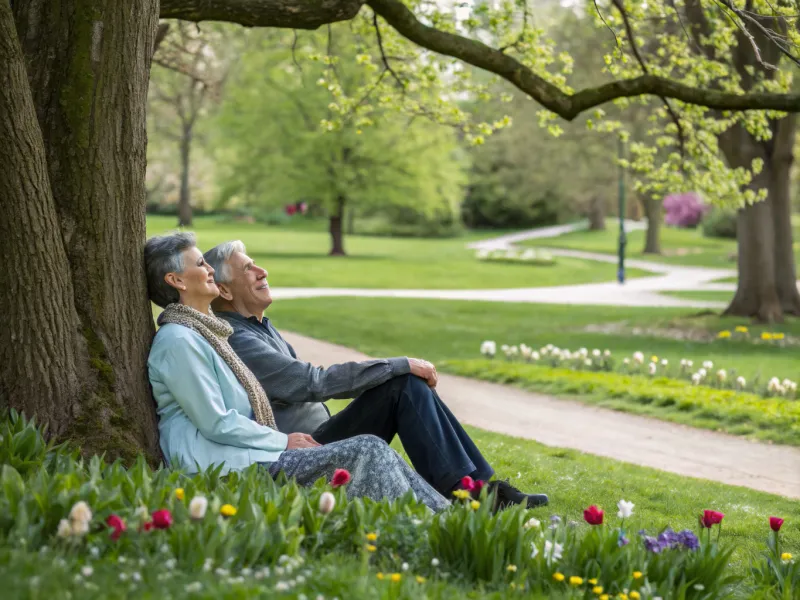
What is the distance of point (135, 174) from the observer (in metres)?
4.65

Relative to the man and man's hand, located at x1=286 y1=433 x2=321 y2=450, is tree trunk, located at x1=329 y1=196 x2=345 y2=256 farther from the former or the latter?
man's hand, located at x1=286 y1=433 x2=321 y2=450

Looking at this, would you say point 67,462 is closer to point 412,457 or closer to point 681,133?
point 412,457

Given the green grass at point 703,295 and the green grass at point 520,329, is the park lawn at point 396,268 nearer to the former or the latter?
the green grass at point 703,295

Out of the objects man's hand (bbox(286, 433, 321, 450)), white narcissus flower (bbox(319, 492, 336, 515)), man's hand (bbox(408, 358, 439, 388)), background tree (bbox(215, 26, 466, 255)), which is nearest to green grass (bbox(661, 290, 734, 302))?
background tree (bbox(215, 26, 466, 255))

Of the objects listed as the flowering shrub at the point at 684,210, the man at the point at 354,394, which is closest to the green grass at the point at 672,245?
the flowering shrub at the point at 684,210

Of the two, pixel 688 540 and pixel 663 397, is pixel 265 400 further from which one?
pixel 663 397

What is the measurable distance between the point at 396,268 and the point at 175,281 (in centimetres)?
3123

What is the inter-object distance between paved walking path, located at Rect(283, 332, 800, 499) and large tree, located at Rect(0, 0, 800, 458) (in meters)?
5.15

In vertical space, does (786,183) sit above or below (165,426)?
above

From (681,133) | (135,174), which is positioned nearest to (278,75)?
(681,133)

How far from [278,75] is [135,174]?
33484 mm

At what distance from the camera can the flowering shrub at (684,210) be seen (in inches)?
2496

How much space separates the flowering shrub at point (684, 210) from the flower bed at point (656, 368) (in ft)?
167

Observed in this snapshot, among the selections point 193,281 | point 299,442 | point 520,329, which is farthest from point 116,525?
point 520,329
